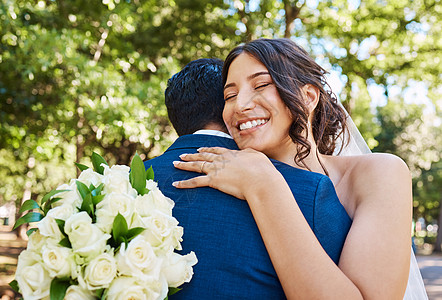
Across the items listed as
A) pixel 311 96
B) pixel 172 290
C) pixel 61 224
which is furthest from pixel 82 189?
pixel 311 96

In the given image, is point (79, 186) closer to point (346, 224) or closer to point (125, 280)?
point (125, 280)

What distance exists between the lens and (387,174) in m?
2.11

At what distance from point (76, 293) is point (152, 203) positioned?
0.39m

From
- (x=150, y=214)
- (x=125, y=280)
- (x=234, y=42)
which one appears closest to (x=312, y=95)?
(x=150, y=214)

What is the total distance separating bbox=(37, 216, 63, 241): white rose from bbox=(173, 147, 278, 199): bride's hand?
535 millimetres

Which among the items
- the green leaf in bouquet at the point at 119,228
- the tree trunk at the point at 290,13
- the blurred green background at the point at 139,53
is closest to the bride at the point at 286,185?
the green leaf in bouquet at the point at 119,228

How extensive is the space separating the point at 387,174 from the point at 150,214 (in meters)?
1.12

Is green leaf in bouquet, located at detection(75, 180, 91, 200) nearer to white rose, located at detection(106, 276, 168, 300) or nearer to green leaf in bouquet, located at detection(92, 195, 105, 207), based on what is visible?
green leaf in bouquet, located at detection(92, 195, 105, 207)

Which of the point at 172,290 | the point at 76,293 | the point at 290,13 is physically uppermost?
the point at 290,13

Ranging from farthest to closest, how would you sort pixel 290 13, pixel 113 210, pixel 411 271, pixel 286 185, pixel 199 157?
pixel 290 13, pixel 411 271, pixel 199 157, pixel 286 185, pixel 113 210

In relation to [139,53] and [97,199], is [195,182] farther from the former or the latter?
[139,53]

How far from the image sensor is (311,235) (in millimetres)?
1661

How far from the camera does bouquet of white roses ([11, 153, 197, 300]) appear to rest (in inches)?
58.2

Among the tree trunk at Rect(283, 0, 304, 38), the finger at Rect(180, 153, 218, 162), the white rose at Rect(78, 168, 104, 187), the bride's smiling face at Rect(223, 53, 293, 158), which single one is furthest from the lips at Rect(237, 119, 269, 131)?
the tree trunk at Rect(283, 0, 304, 38)
